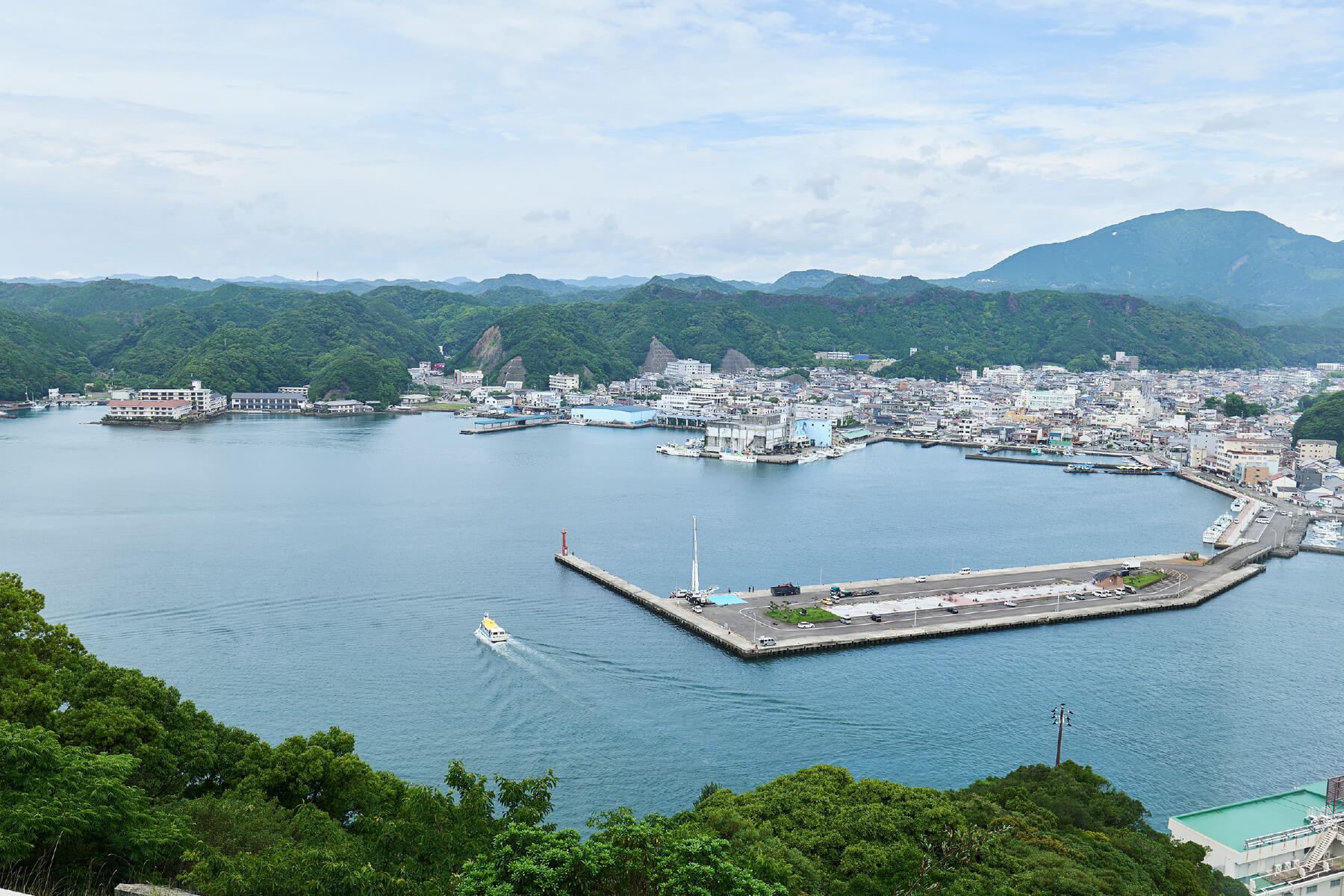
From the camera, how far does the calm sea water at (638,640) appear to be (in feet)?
30.1

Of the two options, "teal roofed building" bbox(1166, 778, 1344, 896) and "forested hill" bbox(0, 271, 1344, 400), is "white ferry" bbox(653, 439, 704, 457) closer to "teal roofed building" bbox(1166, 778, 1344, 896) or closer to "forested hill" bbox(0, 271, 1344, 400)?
"forested hill" bbox(0, 271, 1344, 400)

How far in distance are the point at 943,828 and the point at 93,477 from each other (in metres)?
24.2

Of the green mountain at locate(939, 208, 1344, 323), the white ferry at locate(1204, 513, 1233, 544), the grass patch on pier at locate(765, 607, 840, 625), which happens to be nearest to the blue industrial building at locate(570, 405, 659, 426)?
the white ferry at locate(1204, 513, 1233, 544)

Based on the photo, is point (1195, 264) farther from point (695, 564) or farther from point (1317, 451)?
point (695, 564)

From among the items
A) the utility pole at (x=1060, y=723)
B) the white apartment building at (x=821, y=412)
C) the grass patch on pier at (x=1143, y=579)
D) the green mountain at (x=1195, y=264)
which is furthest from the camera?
the green mountain at (x=1195, y=264)

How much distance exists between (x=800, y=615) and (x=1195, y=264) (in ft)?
538

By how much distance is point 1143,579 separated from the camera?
50.5ft

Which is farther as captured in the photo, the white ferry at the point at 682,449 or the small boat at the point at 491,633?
the white ferry at the point at 682,449

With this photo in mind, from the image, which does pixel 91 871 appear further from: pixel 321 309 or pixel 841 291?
pixel 841 291

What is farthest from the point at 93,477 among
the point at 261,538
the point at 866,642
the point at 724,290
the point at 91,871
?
the point at 724,290

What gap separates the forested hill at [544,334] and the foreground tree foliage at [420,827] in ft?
133

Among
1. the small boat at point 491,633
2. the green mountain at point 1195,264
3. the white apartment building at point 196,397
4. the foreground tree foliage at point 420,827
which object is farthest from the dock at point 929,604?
the green mountain at point 1195,264

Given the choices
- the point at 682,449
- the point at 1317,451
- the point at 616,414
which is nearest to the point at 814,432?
the point at 682,449

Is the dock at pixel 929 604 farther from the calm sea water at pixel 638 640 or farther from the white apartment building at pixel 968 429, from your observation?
the white apartment building at pixel 968 429
